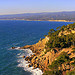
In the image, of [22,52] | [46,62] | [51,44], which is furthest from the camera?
[22,52]

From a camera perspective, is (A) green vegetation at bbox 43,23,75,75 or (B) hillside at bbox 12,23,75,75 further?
(B) hillside at bbox 12,23,75,75

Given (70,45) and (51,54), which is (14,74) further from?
(70,45)

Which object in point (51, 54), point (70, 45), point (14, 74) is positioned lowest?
point (14, 74)

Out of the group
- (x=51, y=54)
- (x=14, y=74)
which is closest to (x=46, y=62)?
(x=51, y=54)

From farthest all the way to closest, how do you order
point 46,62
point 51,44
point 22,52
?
point 22,52
point 51,44
point 46,62

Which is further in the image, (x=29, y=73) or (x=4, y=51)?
(x=4, y=51)

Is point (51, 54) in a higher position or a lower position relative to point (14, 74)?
higher

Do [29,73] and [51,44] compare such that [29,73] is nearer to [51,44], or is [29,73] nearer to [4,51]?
[51,44]

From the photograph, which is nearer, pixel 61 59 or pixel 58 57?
pixel 61 59

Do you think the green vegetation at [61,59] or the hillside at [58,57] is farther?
the hillside at [58,57]
